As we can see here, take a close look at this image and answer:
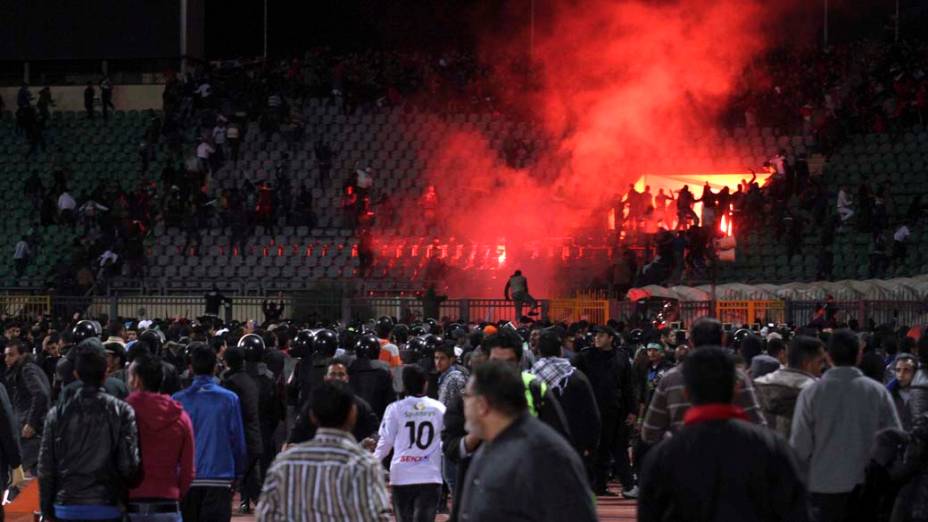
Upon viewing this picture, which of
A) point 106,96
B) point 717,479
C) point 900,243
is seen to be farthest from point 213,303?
point 717,479

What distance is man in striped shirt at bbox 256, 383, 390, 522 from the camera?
5.17 metres

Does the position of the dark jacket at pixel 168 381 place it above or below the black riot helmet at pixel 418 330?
below

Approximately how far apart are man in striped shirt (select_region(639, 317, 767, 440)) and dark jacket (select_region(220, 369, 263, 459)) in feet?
9.62

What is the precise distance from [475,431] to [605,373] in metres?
7.08

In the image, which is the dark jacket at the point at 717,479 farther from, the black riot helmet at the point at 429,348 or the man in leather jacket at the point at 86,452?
the black riot helmet at the point at 429,348

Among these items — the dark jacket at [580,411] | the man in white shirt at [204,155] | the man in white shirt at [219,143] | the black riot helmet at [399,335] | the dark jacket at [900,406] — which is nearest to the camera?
the dark jacket at [900,406]

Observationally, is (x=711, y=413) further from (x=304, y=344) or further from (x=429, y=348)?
(x=429, y=348)

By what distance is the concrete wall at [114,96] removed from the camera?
40.1 meters

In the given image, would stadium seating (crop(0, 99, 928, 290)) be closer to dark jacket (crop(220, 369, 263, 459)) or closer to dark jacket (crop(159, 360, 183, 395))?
dark jacket (crop(220, 369, 263, 459))

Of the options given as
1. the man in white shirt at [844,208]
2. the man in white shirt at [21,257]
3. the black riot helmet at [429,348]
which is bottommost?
the black riot helmet at [429,348]

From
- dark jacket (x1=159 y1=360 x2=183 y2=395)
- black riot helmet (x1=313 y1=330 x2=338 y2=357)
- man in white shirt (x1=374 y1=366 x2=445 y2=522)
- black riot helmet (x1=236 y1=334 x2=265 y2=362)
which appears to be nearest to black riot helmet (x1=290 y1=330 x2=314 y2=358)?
black riot helmet (x1=313 y1=330 x2=338 y2=357)

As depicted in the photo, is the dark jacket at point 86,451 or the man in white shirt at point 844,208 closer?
the dark jacket at point 86,451

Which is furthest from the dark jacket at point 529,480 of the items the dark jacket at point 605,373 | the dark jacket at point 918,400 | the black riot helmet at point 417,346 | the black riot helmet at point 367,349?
the black riot helmet at point 417,346

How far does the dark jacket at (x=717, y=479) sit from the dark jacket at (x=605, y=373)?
7095 mm
